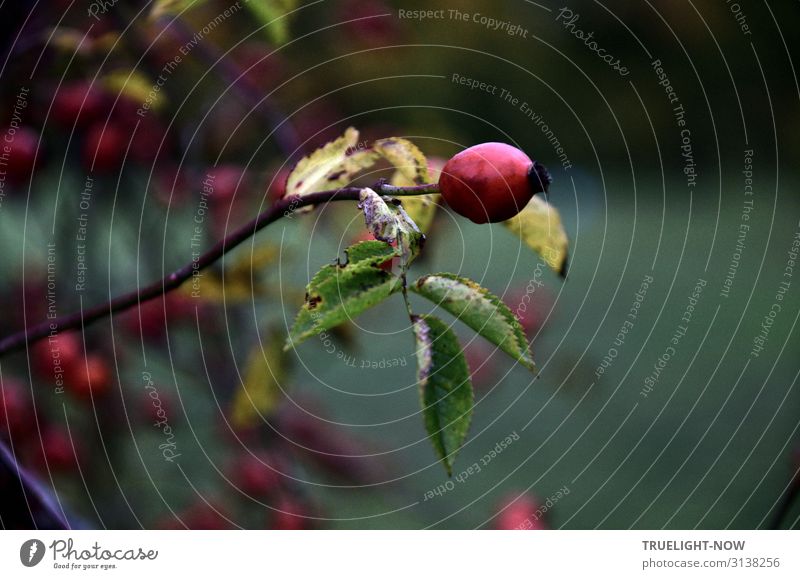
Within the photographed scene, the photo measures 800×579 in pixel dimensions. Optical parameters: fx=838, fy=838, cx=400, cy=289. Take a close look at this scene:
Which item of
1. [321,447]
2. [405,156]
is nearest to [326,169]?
[405,156]

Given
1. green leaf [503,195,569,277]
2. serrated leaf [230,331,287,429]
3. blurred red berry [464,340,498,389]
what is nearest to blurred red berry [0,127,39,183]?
serrated leaf [230,331,287,429]

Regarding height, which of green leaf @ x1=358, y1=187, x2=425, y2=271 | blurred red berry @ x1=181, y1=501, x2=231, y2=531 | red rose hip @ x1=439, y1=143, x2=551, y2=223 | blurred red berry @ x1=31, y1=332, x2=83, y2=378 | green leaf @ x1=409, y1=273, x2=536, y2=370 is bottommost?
blurred red berry @ x1=181, y1=501, x2=231, y2=531

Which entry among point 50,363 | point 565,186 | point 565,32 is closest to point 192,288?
point 50,363

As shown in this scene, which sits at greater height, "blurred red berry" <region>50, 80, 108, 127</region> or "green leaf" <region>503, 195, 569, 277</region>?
"blurred red berry" <region>50, 80, 108, 127</region>

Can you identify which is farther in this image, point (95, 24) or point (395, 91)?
point (395, 91)

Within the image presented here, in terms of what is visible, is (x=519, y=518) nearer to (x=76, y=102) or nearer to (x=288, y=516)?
(x=288, y=516)
